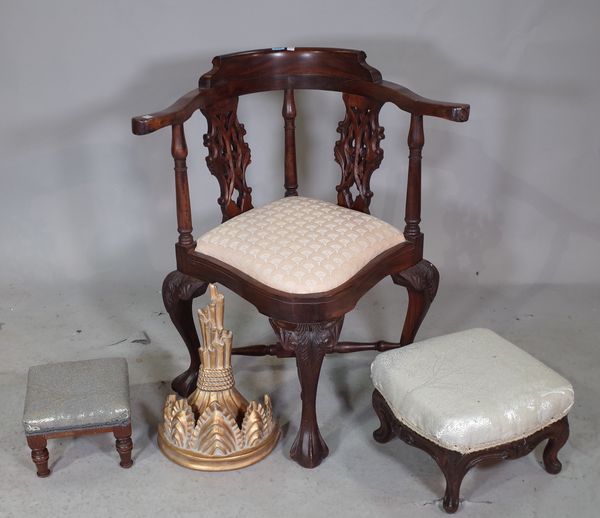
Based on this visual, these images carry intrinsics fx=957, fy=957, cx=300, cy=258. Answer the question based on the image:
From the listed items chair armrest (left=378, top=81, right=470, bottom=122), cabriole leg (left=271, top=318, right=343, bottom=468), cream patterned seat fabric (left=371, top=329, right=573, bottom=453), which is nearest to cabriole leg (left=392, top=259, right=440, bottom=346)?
cream patterned seat fabric (left=371, top=329, right=573, bottom=453)

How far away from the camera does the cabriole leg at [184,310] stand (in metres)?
2.69

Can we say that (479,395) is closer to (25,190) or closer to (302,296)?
(302,296)

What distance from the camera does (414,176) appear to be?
104 inches

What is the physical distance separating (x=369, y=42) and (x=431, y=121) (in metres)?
0.38

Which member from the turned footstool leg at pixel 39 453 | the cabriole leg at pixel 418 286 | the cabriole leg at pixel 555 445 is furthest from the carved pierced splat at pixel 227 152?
the cabriole leg at pixel 555 445

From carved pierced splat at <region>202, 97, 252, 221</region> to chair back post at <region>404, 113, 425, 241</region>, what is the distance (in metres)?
0.51

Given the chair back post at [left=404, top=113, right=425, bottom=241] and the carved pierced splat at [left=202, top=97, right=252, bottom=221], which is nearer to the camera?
the chair back post at [left=404, top=113, right=425, bottom=241]

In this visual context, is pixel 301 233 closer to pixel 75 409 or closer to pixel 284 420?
pixel 284 420

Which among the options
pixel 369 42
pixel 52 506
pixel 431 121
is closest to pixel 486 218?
pixel 431 121

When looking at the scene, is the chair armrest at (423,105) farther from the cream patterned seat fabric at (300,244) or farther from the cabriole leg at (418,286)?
the cabriole leg at (418,286)

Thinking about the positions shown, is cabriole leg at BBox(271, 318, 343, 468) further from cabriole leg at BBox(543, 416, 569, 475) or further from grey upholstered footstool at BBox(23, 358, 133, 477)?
cabriole leg at BBox(543, 416, 569, 475)

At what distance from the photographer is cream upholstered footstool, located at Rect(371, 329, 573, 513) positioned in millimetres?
2293

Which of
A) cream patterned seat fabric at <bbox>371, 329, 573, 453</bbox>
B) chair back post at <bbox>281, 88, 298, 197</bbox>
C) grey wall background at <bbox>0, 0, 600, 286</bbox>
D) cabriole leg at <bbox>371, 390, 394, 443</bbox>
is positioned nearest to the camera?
cream patterned seat fabric at <bbox>371, 329, 573, 453</bbox>

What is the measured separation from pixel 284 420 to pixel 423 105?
3.22 ft
